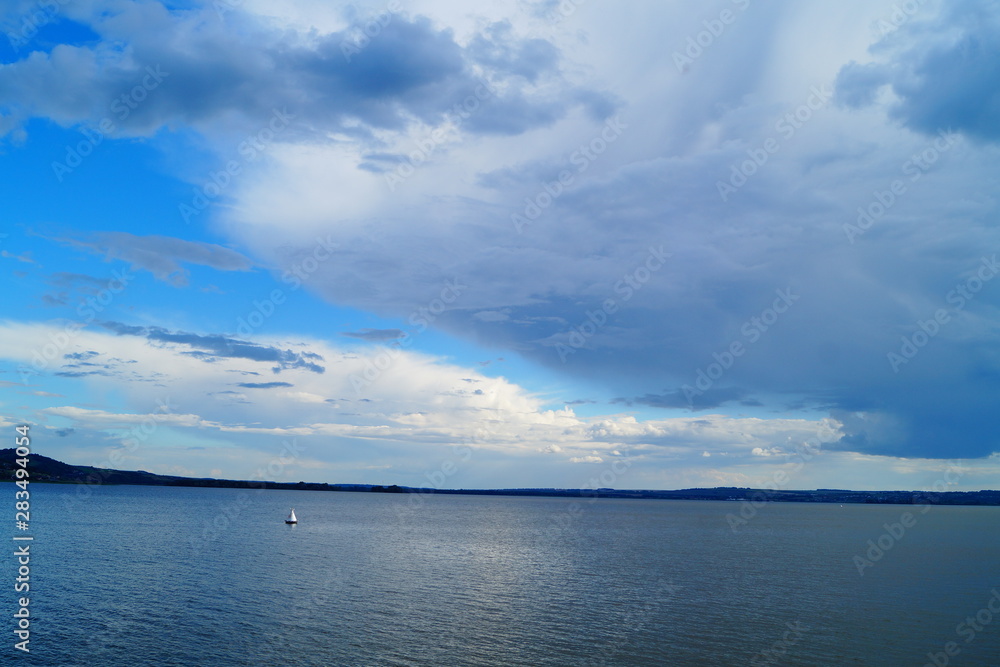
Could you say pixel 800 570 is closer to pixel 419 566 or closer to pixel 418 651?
pixel 419 566

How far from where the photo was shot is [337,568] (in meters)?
61.3

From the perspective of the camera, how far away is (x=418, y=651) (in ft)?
109

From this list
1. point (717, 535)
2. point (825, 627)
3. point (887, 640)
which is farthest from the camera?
point (717, 535)

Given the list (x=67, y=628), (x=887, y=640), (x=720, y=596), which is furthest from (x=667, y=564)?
(x=67, y=628)

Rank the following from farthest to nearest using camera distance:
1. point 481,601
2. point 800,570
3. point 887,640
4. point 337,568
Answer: point 800,570 < point 337,568 < point 481,601 < point 887,640

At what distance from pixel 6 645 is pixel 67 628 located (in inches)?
162

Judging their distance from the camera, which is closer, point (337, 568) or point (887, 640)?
point (887, 640)

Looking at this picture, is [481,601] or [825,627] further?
[481,601]

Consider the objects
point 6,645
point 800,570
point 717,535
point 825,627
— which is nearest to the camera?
point 6,645

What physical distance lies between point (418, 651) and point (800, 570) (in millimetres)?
51188

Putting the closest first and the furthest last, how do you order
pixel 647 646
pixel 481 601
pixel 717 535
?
pixel 647 646
pixel 481 601
pixel 717 535

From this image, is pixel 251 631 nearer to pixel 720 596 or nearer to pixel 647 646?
pixel 647 646

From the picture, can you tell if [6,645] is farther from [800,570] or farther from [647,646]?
[800,570]

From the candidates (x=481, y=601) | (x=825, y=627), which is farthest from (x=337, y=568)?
(x=825, y=627)
